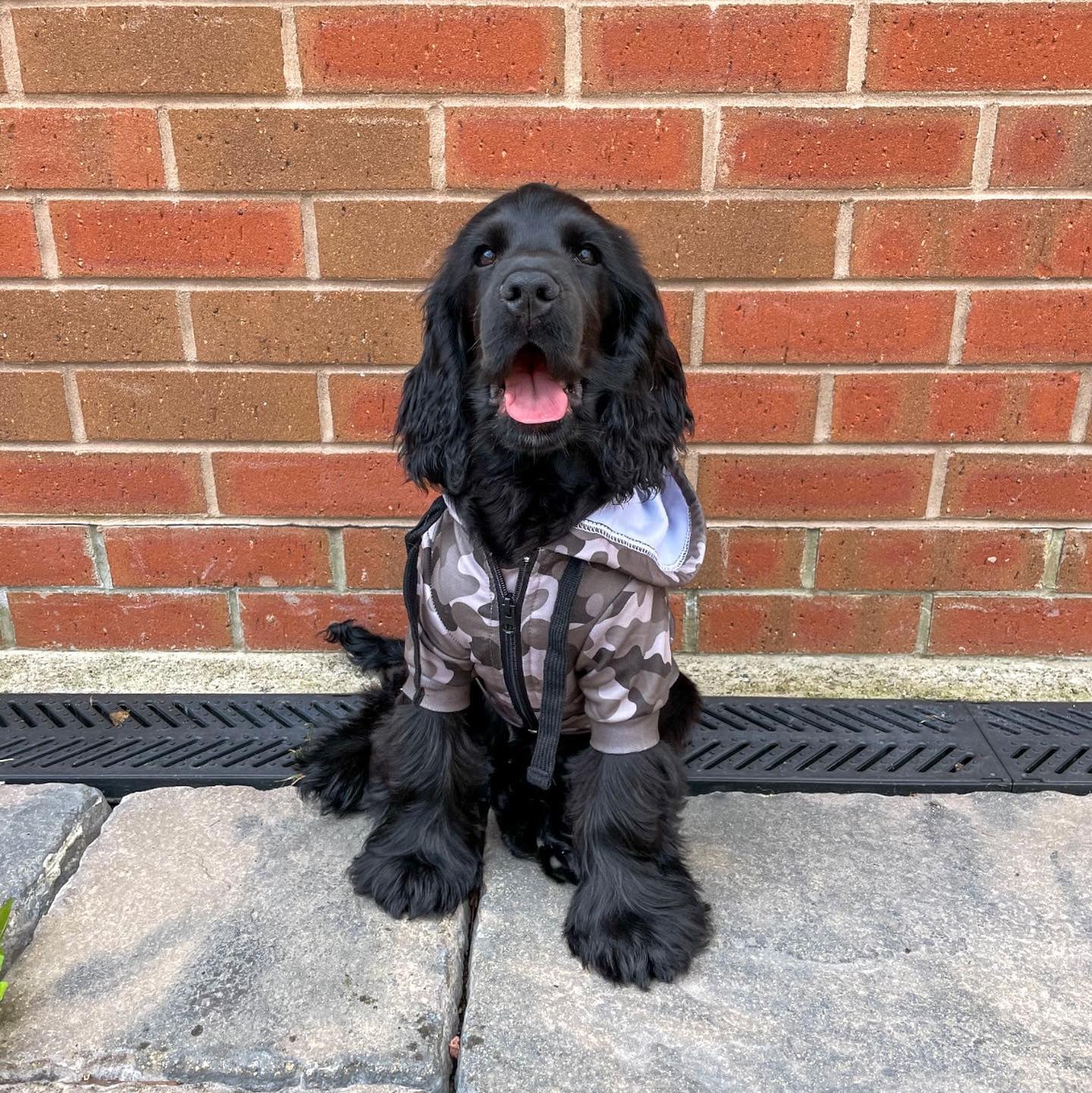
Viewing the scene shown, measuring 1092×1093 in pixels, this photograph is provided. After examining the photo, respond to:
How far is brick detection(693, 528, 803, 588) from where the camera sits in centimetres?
246

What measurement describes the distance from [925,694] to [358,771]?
1526mm

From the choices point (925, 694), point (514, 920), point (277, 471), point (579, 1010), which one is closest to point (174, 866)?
point (514, 920)

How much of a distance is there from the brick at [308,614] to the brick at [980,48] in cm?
179

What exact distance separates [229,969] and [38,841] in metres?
0.57

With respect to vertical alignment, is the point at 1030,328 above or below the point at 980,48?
below

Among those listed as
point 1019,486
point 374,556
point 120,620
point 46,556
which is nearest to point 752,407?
point 1019,486

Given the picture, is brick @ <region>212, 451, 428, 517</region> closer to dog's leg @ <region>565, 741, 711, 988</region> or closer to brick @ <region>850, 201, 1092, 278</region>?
dog's leg @ <region>565, 741, 711, 988</region>

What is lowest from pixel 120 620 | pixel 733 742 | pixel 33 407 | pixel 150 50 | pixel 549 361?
pixel 733 742

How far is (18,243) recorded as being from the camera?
7.33 ft

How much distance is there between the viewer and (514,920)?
172cm

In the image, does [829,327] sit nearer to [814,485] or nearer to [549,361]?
[814,485]

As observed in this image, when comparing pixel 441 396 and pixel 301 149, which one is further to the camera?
pixel 301 149

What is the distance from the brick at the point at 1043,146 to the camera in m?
2.11

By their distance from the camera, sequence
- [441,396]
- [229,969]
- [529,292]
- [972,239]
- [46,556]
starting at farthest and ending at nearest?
1. [46,556]
2. [972,239]
3. [441,396]
4. [229,969]
5. [529,292]
